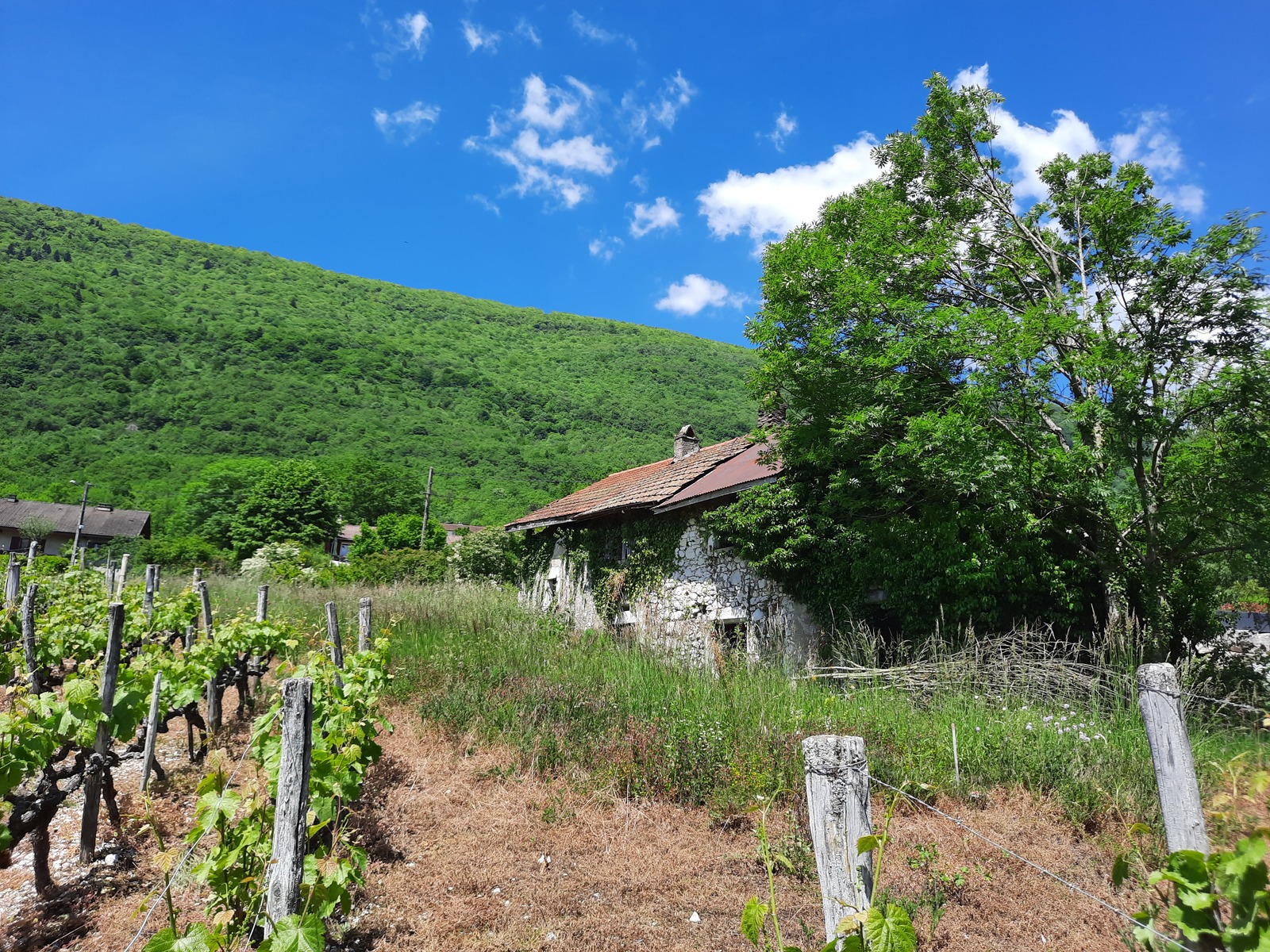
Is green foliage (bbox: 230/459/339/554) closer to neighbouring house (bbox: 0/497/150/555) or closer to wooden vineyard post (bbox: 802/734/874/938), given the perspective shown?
neighbouring house (bbox: 0/497/150/555)

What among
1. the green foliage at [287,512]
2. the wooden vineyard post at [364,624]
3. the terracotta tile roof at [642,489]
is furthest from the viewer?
the green foliage at [287,512]

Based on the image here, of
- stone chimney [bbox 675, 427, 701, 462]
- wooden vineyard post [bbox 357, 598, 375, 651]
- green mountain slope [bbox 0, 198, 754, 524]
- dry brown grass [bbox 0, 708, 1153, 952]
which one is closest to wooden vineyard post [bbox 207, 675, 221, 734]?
dry brown grass [bbox 0, 708, 1153, 952]

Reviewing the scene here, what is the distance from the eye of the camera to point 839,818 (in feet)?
7.71

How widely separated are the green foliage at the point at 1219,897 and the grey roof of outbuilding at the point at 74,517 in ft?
193

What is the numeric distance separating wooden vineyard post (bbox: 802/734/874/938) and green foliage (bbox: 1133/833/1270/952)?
30.5 inches

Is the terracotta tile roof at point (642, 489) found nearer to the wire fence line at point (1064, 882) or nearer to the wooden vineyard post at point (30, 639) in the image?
the wooden vineyard post at point (30, 639)

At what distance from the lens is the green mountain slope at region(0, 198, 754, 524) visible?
202ft

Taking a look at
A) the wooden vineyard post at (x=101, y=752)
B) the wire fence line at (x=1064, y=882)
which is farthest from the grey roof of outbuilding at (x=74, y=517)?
the wire fence line at (x=1064, y=882)

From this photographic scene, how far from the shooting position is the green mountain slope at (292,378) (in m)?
61.7

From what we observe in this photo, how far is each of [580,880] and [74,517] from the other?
62574 millimetres

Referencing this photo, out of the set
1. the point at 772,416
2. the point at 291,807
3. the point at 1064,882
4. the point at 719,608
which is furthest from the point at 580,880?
the point at 772,416

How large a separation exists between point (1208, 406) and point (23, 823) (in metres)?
11.1

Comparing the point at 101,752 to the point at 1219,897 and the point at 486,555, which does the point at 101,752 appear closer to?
the point at 1219,897

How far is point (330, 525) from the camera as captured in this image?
42.0 m
